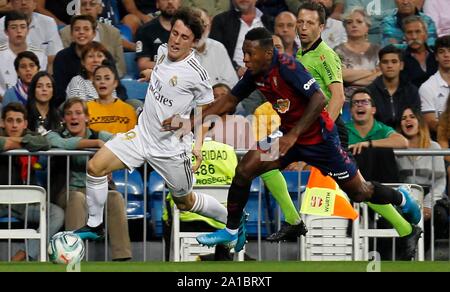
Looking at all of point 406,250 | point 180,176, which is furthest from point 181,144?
point 406,250

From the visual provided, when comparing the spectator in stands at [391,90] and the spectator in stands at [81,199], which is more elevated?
the spectator in stands at [391,90]

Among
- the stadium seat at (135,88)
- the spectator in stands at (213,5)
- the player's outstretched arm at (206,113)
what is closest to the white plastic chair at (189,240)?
the player's outstretched arm at (206,113)

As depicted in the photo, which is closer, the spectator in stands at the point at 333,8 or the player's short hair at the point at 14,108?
the player's short hair at the point at 14,108

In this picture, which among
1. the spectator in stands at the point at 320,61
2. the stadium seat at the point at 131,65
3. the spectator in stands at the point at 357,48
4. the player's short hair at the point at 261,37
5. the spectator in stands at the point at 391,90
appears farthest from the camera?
the stadium seat at the point at 131,65

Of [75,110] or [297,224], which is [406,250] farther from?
[75,110]

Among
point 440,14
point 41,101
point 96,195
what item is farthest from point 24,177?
point 440,14

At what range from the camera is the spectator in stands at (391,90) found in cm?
1570

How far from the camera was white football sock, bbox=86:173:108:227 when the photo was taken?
13219 mm

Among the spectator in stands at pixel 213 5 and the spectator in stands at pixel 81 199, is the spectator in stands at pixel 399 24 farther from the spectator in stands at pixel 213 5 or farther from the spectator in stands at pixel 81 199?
the spectator in stands at pixel 81 199

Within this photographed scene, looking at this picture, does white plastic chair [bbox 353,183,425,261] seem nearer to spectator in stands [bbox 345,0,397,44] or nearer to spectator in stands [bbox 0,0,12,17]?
spectator in stands [bbox 345,0,397,44]

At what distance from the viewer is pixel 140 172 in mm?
15148

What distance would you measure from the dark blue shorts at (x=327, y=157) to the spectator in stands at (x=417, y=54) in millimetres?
3808

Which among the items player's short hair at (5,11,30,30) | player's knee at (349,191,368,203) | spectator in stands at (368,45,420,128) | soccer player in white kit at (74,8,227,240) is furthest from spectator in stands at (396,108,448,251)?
player's short hair at (5,11,30,30)

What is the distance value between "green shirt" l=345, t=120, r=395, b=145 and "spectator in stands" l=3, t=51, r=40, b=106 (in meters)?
3.51
